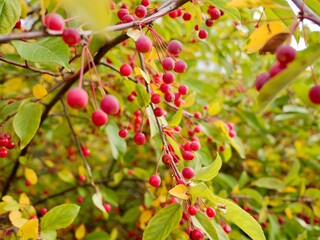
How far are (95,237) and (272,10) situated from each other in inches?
55.2

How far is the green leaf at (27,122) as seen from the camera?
1.23 metres

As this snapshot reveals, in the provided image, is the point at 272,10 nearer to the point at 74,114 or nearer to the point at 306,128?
the point at 74,114

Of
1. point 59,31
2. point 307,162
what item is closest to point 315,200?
point 307,162

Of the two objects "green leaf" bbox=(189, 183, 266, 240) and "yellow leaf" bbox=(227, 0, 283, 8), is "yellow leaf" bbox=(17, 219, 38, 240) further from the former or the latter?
"yellow leaf" bbox=(227, 0, 283, 8)

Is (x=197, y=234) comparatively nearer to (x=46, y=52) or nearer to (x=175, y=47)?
(x=175, y=47)

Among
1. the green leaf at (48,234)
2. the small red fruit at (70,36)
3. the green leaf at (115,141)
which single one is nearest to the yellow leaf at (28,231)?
the green leaf at (48,234)

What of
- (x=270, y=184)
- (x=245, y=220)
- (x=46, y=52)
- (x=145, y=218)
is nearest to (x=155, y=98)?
(x=46, y=52)

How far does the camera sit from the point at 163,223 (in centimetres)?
109

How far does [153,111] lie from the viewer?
1.27 m

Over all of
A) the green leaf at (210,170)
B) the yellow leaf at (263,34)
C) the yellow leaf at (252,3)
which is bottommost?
the green leaf at (210,170)

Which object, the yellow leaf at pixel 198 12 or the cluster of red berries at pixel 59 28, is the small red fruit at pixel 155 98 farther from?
the cluster of red berries at pixel 59 28

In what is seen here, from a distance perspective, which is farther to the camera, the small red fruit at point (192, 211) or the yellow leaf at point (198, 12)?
the yellow leaf at point (198, 12)

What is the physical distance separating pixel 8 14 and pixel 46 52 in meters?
0.18

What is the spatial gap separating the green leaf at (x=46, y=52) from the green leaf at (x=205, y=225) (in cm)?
60
